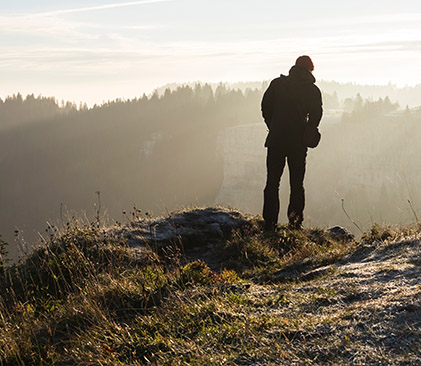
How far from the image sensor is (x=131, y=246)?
709cm

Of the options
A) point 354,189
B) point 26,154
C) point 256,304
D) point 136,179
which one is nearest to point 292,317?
point 256,304

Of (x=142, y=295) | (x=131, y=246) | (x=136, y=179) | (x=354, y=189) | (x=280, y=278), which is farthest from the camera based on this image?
(x=136, y=179)

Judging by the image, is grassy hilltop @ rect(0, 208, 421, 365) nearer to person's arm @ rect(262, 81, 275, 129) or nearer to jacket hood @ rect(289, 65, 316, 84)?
jacket hood @ rect(289, 65, 316, 84)

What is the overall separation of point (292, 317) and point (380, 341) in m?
0.75

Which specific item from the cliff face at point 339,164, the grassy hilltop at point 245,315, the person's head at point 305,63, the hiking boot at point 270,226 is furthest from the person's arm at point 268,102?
the cliff face at point 339,164

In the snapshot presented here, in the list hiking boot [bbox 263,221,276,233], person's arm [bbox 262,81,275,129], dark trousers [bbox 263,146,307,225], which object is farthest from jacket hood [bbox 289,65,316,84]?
hiking boot [bbox 263,221,276,233]

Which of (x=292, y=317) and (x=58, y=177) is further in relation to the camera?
(x=58, y=177)

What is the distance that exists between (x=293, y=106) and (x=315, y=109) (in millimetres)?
366

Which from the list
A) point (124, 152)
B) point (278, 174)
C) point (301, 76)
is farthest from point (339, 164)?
point (301, 76)

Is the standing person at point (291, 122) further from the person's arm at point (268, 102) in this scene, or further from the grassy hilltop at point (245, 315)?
the grassy hilltop at point (245, 315)

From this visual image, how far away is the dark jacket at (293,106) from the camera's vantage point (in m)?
8.16

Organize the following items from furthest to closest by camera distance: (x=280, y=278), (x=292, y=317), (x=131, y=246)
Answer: (x=131, y=246) → (x=280, y=278) → (x=292, y=317)

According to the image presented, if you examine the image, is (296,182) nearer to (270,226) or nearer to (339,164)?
(270,226)

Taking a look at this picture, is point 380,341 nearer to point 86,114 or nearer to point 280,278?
point 280,278
